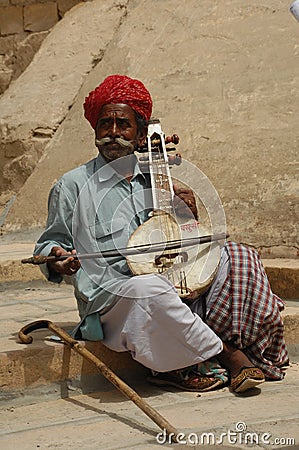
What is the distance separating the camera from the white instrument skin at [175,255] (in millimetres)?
2863

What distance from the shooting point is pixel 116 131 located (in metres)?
2.99

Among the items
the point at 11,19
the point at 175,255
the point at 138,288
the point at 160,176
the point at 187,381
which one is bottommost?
the point at 187,381

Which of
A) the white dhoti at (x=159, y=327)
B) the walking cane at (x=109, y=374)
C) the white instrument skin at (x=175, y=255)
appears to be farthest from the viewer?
the white instrument skin at (x=175, y=255)

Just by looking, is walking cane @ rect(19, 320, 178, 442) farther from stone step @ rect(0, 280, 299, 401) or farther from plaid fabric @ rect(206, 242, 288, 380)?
plaid fabric @ rect(206, 242, 288, 380)

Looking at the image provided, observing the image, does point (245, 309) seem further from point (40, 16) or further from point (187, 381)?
point (40, 16)

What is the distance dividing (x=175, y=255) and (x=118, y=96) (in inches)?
Answer: 25.6

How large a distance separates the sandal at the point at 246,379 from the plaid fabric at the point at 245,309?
0.43ft

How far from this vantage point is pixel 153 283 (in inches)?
108

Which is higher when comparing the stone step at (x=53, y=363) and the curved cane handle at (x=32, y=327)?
the curved cane handle at (x=32, y=327)

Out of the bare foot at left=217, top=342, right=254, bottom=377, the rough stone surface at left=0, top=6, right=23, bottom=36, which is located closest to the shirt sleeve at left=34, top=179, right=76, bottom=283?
the bare foot at left=217, top=342, right=254, bottom=377

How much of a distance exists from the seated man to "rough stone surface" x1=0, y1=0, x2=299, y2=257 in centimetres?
155

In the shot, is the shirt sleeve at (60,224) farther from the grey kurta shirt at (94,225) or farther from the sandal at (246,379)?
the sandal at (246,379)

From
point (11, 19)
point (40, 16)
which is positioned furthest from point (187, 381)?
point (11, 19)

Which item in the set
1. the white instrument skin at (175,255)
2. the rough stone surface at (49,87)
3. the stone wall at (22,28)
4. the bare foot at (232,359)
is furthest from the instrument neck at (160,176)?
the stone wall at (22,28)
